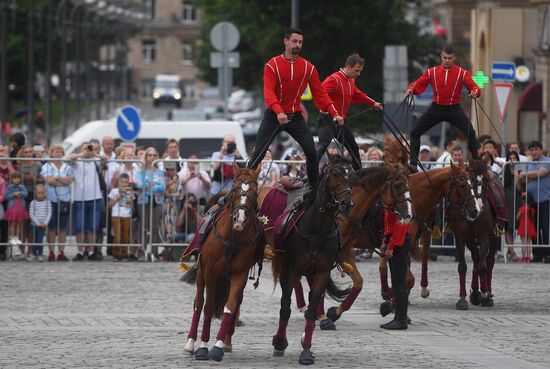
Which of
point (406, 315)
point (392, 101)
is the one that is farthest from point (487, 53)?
point (406, 315)

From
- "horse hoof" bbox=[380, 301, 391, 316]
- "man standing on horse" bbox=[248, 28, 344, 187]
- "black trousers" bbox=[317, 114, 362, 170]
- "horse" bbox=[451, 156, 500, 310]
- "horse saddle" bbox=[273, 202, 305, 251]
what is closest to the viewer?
"horse saddle" bbox=[273, 202, 305, 251]

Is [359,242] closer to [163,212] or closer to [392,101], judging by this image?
[163,212]

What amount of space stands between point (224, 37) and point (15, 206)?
12.1 meters

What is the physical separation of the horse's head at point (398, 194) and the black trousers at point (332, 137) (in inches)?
28.6

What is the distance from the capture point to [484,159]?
2092 centimetres

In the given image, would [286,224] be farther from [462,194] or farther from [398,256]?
[462,194]

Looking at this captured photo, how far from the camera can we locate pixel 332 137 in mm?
18219

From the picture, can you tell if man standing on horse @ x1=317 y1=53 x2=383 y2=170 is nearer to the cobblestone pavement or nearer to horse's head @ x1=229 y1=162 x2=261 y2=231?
the cobblestone pavement

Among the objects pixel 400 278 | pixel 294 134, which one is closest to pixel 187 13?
pixel 400 278

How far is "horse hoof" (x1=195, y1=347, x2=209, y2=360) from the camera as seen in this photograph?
1567 cm

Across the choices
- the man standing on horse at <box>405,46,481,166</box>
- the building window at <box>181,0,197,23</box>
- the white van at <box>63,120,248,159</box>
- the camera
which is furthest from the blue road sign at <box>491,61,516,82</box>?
the building window at <box>181,0,197,23</box>

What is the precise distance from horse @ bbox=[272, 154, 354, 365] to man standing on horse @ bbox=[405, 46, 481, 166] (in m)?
4.19

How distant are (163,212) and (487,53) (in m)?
33.3

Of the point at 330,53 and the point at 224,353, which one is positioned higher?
the point at 330,53
